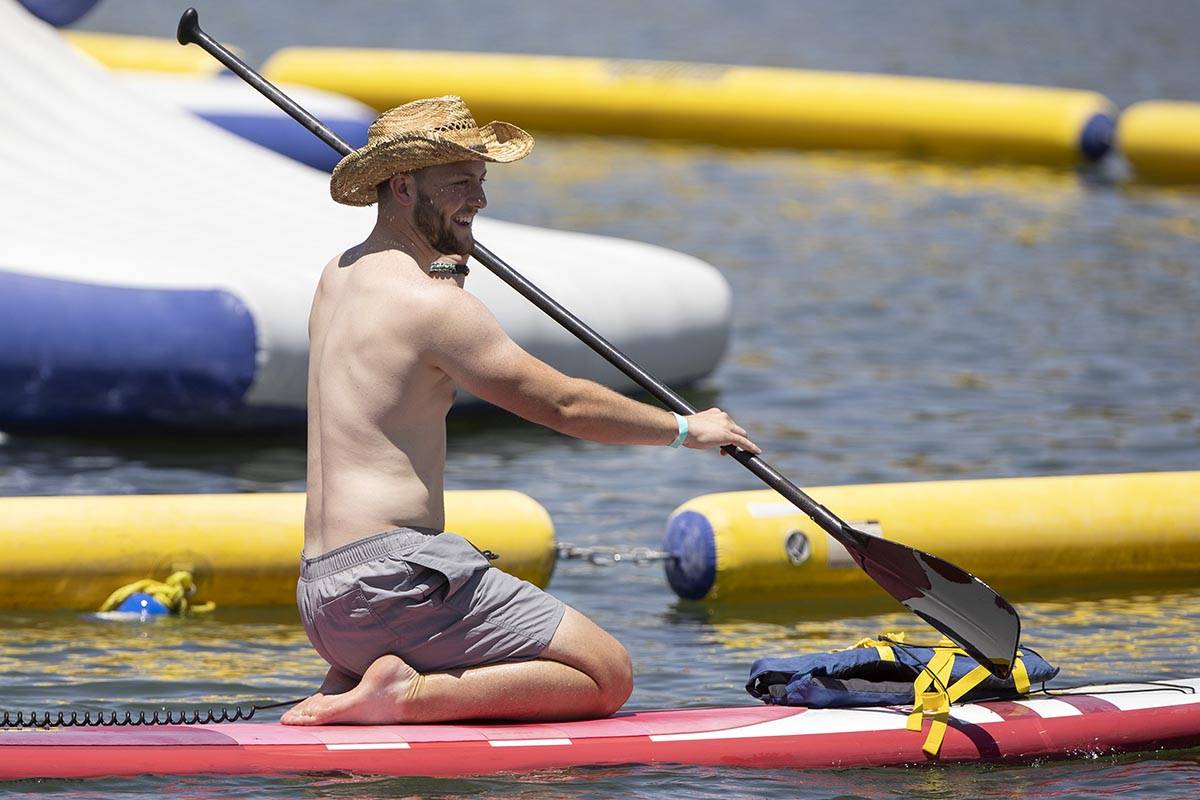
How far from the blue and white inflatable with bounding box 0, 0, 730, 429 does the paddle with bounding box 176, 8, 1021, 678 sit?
2992 mm

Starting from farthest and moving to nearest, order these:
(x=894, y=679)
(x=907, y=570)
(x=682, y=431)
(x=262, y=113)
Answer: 1. (x=262, y=113)
2. (x=907, y=570)
3. (x=894, y=679)
4. (x=682, y=431)

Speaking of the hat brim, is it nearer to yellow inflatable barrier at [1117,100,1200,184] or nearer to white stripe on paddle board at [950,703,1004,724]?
white stripe on paddle board at [950,703,1004,724]

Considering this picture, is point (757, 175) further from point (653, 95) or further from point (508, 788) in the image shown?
point (508, 788)

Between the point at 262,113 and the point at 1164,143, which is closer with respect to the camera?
the point at 262,113

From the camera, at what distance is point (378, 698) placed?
16.6ft

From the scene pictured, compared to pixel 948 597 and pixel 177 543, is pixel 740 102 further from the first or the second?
pixel 948 597

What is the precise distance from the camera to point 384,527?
4.96m

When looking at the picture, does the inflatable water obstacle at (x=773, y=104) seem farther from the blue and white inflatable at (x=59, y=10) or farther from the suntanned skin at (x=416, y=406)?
the suntanned skin at (x=416, y=406)

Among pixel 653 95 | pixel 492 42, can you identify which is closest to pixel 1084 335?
pixel 653 95

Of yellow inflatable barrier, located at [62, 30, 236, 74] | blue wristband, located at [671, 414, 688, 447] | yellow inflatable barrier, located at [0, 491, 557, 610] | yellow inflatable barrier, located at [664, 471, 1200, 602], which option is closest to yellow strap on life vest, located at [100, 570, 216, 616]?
yellow inflatable barrier, located at [0, 491, 557, 610]

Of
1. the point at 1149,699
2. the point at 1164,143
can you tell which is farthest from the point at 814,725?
the point at 1164,143

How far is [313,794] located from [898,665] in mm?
1455

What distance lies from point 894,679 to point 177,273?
13.4 ft

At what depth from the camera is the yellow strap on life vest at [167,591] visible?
267 inches
